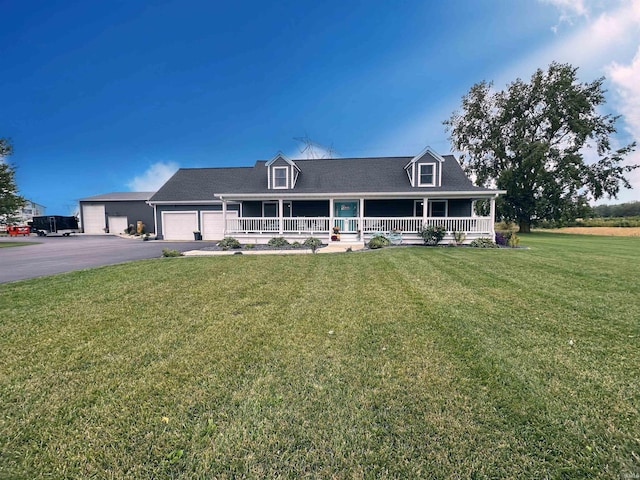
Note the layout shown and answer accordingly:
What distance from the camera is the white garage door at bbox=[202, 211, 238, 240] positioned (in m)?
20.5

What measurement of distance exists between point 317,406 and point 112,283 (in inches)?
238

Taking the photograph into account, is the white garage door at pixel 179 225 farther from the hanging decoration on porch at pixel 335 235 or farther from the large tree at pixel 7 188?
the large tree at pixel 7 188

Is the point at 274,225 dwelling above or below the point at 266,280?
above

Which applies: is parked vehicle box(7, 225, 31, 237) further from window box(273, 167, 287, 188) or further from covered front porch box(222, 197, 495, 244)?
window box(273, 167, 287, 188)

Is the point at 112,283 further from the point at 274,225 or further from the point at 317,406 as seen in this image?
the point at 274,225

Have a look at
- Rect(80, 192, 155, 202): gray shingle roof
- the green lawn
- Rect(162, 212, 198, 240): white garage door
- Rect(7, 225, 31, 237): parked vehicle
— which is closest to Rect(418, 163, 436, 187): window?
the green lawn

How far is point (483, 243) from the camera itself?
13.3m

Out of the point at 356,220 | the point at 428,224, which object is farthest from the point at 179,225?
the point at 428,224

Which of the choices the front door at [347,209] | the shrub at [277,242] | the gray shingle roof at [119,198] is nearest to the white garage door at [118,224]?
the gray shingle roof at [119,198]

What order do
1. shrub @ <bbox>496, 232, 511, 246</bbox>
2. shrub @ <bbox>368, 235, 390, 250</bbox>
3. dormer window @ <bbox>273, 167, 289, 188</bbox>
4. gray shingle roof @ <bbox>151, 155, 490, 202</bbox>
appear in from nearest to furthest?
shrub @ <bbox>368, 235, 390, 250</bbox>, shrub @ <bbox>496, 232, 511, 246</bbox>, gray shingle roof @ <bbox>151, 155, 490, 202</bbox>, dormer window @ <bbox>273, 167, 289, 188</bbox>

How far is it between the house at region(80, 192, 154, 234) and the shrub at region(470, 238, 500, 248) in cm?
2711

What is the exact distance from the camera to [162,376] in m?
2.65

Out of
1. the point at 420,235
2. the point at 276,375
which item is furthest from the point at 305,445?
the point at 420,235

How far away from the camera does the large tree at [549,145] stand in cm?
2667
